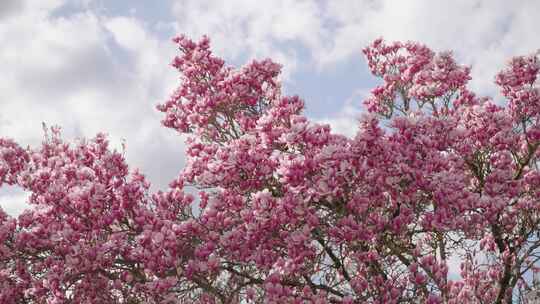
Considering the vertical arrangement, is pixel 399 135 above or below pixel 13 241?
above

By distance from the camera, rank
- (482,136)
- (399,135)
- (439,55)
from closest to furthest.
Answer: (399,135) < (482,136) < (439,55)

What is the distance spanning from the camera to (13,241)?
331 inches

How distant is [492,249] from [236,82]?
6.27 metres

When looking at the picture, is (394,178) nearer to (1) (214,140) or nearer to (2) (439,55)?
(1) (214,140)

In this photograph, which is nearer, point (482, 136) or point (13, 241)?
point (13, 241)

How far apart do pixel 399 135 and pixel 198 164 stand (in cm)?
317

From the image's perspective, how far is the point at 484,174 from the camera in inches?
434

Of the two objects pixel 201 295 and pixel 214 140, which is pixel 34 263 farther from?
pixel 214 140

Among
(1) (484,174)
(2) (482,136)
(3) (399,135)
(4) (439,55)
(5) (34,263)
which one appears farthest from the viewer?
(4) (439,55)

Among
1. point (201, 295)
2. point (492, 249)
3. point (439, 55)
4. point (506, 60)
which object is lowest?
point (201, 295)

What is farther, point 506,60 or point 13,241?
point 506,60

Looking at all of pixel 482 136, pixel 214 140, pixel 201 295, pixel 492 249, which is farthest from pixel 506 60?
pixel 201 295

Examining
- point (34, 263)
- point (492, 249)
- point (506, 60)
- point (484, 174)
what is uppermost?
point (506, 60)

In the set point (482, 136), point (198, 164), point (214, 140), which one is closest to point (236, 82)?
point (214, 140)
